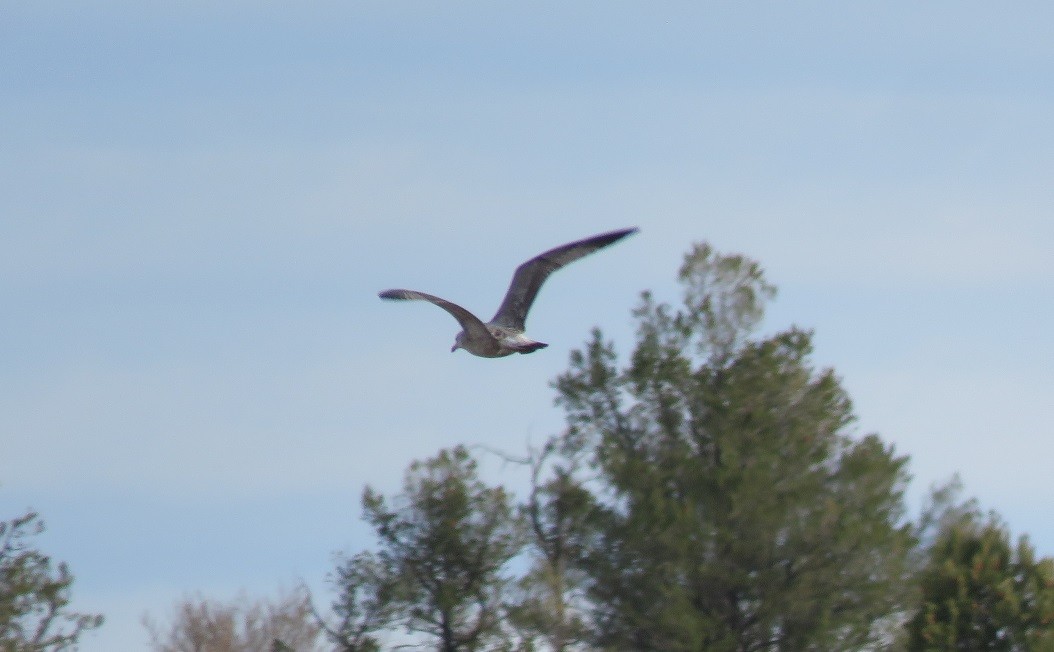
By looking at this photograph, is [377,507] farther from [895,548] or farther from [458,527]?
[895,548]

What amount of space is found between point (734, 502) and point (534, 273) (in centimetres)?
908

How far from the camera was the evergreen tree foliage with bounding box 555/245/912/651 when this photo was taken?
96.9 ft

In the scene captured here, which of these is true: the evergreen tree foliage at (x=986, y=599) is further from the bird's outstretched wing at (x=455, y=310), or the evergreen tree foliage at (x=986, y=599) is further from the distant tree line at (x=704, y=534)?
the bird's outstretched wing at (x=455, y=310)

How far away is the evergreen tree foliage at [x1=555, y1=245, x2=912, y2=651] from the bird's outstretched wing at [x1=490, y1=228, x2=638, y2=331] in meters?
8.33

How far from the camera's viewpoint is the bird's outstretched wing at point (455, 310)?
20.1 m

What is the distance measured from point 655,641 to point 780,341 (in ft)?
19.6

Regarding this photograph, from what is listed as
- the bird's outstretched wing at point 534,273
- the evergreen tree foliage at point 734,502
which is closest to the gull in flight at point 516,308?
the bird's outstretched wing at point 534,273

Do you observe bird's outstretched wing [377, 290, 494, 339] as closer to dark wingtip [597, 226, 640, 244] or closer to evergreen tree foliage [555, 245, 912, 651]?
dark wingtip [597, 226, 640, 244]

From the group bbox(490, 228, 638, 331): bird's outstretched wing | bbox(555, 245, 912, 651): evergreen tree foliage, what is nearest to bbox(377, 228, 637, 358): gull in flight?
bbox(490, 228, 638, 331): bird's outstretched wing

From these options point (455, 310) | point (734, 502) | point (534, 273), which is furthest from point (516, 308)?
point (734, 502)

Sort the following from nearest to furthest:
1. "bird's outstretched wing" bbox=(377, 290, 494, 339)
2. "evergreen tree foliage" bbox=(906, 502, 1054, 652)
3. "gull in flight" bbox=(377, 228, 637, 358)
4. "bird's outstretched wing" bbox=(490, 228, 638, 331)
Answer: "bird's outstretched wing" bbox=(377, 290, 494, 339) → "gull in flight" bbox=(377, 228, 637, 358) → "bird's outstretched wing" bbox=(490, 228, 638, 331) → "evergreen tree foliage" bbox=(906, 502, 1054, 652)

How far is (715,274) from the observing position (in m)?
34.1

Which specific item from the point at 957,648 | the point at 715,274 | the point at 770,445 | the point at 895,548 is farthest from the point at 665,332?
the point at 957,648

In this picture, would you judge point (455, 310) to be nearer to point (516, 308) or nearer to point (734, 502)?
point (516, 308)
